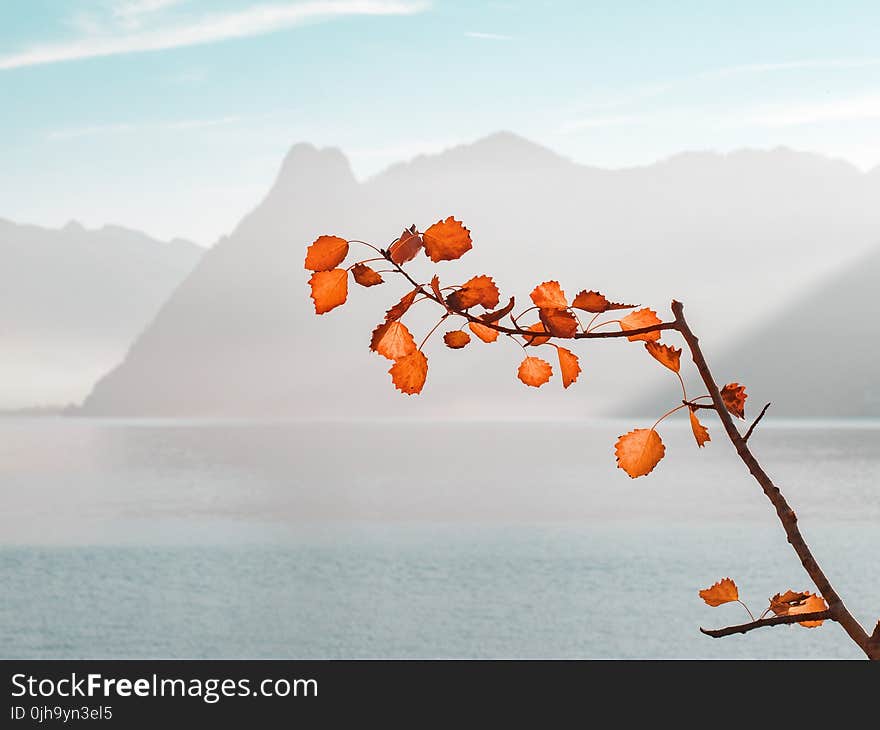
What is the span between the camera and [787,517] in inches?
40.3

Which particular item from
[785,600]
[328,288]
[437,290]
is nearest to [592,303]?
[437,290]

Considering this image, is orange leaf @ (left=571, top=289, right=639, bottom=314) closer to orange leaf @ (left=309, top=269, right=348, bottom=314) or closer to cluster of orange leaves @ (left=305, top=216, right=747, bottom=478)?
cluster of orange leaves @ (left=305, top=216, right=747, bottom=478)

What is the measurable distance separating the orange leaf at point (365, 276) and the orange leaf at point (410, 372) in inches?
3.0

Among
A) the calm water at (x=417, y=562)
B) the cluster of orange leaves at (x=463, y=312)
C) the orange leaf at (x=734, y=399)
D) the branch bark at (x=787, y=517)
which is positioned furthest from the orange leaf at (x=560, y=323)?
the calm water at (x=417, y=562)

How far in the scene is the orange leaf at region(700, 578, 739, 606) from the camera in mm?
1077

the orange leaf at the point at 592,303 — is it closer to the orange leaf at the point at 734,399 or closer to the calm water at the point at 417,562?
the orange leaf at the point at 734,399

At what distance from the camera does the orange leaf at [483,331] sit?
3.19 feet

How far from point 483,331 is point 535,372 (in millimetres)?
71

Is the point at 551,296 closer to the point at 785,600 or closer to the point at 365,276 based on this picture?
the point at 365,276

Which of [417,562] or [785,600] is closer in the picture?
[785,600]

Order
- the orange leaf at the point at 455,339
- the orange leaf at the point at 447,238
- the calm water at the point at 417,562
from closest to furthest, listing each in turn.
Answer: the orange leaf at the point at 447,238 < the orange leaf at the point at 455,339 < the calm water at the point at 417,562

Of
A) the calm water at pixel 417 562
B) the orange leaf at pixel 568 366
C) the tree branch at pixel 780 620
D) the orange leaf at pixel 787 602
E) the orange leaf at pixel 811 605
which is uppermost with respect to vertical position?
the calm water at pixel 417 562

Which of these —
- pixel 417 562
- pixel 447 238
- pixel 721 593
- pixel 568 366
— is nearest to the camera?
pixel 447 238
